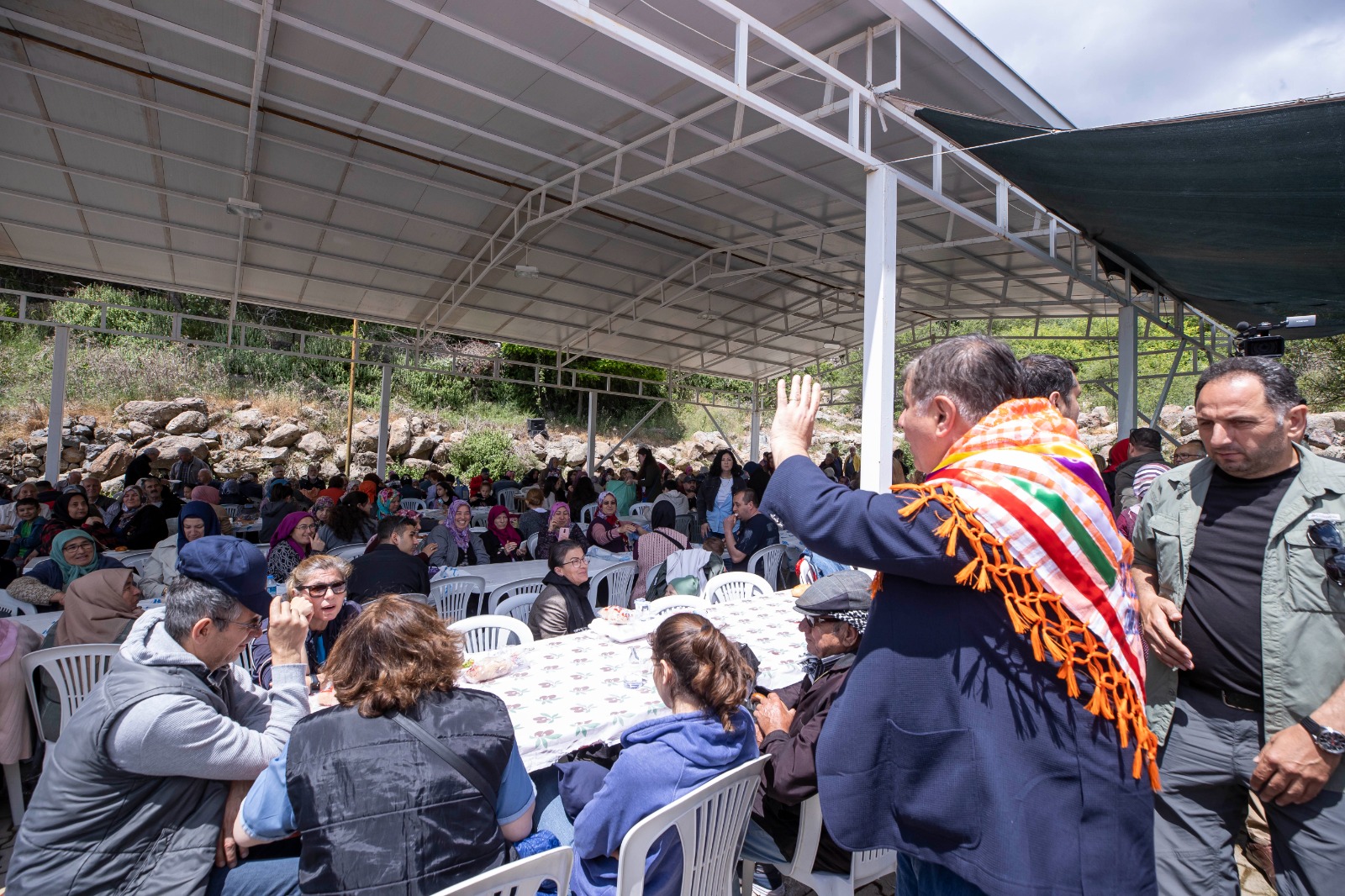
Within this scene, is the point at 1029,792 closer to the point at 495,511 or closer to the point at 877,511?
the point at 877,511

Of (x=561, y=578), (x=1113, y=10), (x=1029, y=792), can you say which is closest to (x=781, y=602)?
(x=561, y=578)

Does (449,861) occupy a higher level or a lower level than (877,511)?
lower

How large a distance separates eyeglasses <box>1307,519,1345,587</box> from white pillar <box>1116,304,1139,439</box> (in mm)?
6844

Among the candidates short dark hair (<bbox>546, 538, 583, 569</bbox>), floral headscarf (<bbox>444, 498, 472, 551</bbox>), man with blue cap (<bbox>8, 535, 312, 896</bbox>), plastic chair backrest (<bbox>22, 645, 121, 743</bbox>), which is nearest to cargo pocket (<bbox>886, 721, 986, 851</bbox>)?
man with blue cap (<bbox>8, 535, 312, 896</bbox>)

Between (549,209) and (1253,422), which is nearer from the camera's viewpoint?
(1253,422)

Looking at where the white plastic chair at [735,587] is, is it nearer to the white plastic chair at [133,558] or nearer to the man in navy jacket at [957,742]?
the man in navy jacket at [957,742]

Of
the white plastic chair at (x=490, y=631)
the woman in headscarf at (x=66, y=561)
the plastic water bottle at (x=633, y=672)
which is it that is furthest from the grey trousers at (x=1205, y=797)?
the woman in headscarf at (x=66, y=561)

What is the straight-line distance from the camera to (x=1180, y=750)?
176 centimetres

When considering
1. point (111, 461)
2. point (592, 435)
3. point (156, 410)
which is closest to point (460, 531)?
point (592, 435)

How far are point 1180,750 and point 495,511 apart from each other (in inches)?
213

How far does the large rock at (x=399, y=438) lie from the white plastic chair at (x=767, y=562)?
16296mm

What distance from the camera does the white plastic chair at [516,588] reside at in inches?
172

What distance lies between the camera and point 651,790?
161 centimetres

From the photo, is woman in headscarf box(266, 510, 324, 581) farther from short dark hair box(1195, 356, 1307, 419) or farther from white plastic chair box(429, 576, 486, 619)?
short dark hair box(1195, 356, 1307, 419)
